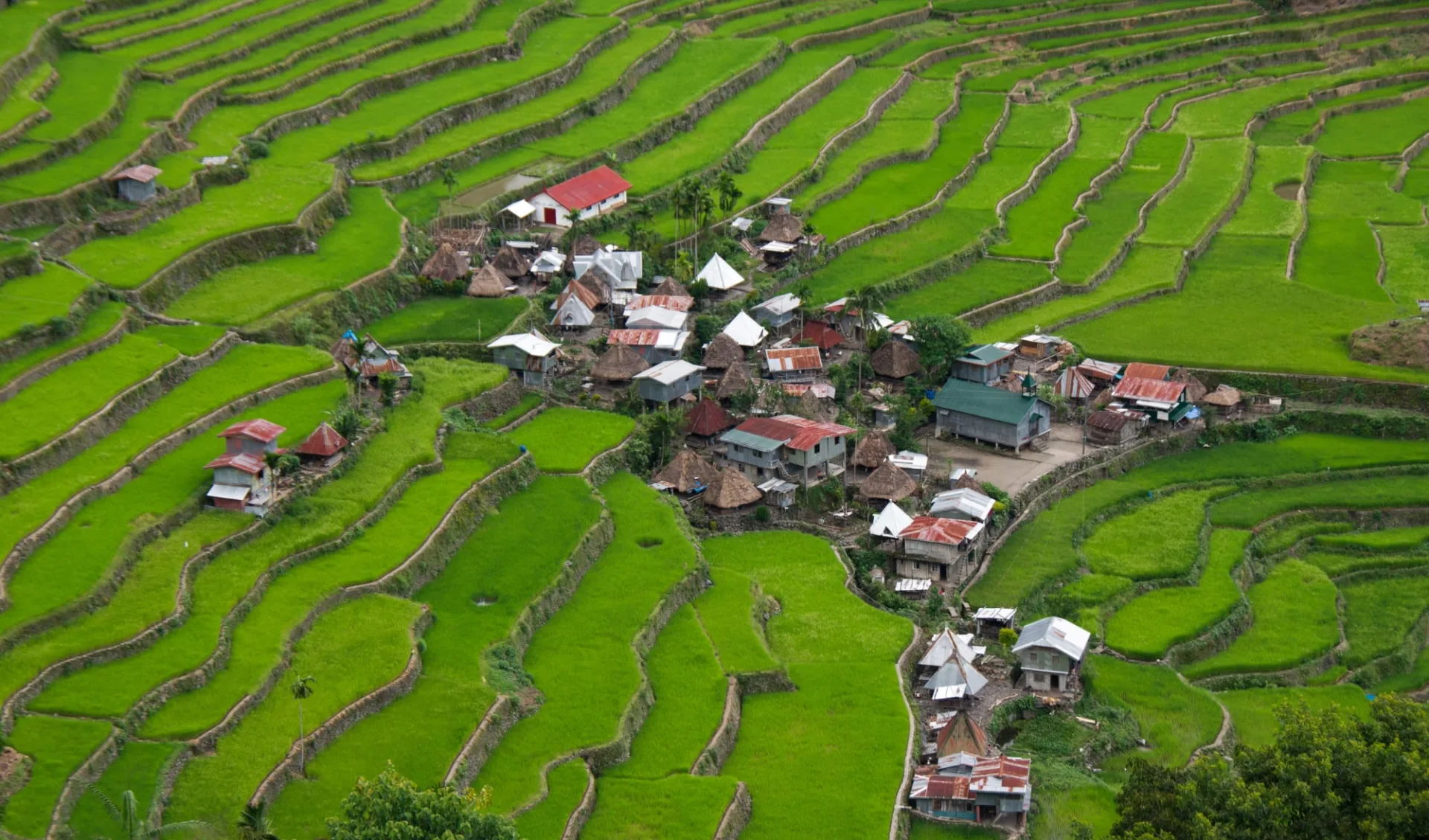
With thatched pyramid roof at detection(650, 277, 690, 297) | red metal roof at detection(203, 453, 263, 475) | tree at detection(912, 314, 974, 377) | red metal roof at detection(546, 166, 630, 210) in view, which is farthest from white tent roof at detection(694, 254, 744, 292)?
red metal roof at detection(203, 453, 263, 475)

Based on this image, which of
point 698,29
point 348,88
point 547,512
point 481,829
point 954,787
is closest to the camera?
point 481,829

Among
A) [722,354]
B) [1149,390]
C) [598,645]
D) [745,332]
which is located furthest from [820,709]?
[1149,390]

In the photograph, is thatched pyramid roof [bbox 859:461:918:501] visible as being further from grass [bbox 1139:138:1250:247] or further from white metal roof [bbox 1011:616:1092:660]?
grass [bbox 1139:138:1250:247]

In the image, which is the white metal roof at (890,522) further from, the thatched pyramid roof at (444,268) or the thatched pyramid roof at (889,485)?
the thatched pyramid roof at (444,268)

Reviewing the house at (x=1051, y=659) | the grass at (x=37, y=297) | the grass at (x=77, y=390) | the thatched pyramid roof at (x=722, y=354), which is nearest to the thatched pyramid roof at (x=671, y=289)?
the thatched pyramid roof at (x=722, y=354)

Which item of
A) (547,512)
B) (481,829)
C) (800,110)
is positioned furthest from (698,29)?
(481,829)

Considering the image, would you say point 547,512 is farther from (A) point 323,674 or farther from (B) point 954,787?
(B) point 954,787
